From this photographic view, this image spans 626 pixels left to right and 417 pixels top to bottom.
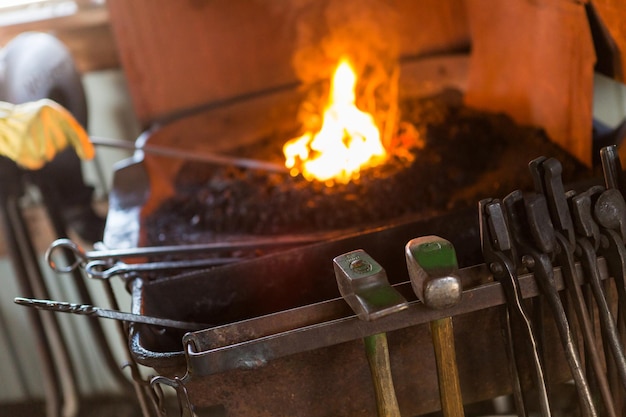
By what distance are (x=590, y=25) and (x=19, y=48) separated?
4.96ft

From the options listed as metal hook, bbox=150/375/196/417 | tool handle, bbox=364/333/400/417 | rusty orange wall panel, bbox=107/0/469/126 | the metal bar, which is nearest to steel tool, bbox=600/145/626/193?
the metal bar

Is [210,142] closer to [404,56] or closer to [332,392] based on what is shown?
[404,56]

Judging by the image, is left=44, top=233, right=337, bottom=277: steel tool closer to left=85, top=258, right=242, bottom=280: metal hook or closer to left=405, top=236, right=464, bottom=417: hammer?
left=85, top=258, right=242, bottom=280: metal hook

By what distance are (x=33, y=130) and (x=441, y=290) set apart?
1.08 metres

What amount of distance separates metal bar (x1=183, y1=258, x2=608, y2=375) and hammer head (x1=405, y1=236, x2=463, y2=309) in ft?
0.11

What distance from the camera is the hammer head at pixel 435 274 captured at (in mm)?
882

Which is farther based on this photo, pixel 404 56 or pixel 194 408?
pixel 404 56

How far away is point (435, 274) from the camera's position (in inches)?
35.0

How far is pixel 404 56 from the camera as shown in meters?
2.34

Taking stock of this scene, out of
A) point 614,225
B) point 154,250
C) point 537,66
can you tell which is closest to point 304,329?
point 614,225

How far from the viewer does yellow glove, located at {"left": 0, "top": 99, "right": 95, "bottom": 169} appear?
1.54m

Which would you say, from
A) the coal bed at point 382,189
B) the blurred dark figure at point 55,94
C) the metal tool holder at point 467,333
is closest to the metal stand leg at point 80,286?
the blurred dark figure at point 55,94

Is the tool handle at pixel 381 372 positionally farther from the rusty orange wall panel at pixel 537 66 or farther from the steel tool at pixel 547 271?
the rusty orange wall panel at pixel 537 66

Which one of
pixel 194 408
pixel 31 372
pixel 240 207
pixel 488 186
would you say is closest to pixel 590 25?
pixel 488 186
